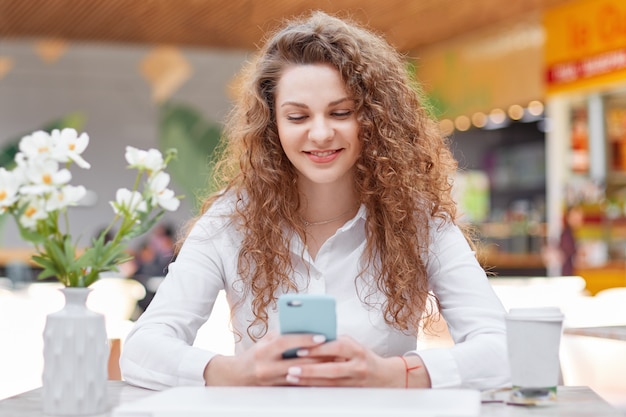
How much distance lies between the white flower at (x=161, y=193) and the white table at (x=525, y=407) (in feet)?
1.03

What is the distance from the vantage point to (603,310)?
10.9ft

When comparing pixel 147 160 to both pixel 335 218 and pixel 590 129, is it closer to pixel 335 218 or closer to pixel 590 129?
pixel 335 218

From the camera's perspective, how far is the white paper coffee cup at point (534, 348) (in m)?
1.28

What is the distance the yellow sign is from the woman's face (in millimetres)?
5574

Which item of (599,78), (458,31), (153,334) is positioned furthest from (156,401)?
(458,31)

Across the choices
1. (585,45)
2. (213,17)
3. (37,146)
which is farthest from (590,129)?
(37,146)

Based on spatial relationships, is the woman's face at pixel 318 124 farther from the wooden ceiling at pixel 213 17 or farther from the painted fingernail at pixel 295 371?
the wooden ceiling at pixel 213 17

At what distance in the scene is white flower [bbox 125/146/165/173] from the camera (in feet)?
4.42

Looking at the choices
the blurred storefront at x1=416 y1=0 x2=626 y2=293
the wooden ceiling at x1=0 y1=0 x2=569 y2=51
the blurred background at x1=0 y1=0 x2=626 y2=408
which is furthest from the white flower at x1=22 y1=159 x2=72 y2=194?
the wooden ceiling at x1=0 y1=0 x2=569 y2=51

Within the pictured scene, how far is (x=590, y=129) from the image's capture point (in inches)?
290

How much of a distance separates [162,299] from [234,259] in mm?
181

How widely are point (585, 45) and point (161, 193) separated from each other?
6.59 metres

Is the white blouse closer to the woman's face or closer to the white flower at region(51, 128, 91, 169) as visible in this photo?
the woman's face

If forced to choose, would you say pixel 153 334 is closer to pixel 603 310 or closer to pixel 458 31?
pixel 603 310
